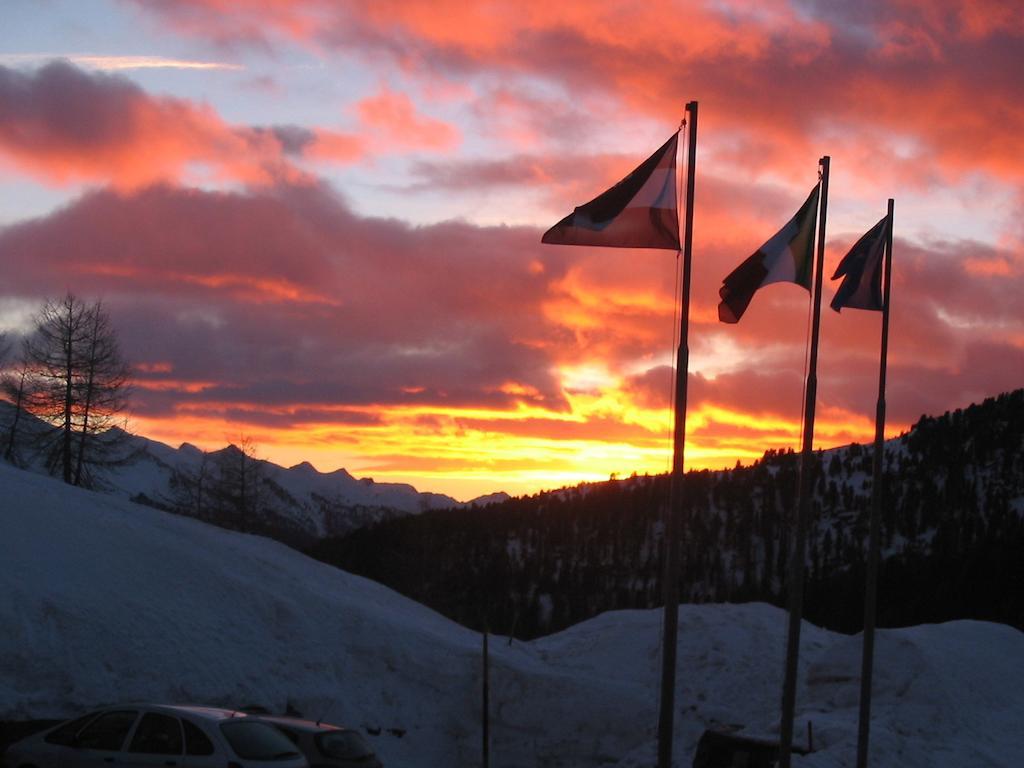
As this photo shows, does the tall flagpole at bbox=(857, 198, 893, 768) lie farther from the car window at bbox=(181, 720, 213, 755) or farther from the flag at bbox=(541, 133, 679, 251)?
the car window at bbox=(181, 720, 213, 755)

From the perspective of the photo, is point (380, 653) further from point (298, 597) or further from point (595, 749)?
point (595, 749)

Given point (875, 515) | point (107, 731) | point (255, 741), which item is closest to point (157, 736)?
point (107, 731)

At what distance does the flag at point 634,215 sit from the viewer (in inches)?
685

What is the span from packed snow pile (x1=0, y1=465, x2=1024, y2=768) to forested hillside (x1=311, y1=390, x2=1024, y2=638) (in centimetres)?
4887

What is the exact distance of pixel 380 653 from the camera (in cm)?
3797

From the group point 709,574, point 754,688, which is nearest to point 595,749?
point 754,688

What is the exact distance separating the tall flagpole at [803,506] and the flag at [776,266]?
4.74 ft

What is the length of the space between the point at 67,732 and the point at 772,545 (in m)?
164

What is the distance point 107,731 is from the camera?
16.6m

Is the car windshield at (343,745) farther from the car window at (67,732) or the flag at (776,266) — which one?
the flag at (776,266)

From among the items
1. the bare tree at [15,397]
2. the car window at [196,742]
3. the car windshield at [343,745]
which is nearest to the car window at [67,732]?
the car window at [196,742]

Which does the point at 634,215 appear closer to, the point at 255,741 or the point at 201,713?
the point at 255,741

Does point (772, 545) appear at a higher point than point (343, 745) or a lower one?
lower

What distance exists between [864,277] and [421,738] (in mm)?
18543
